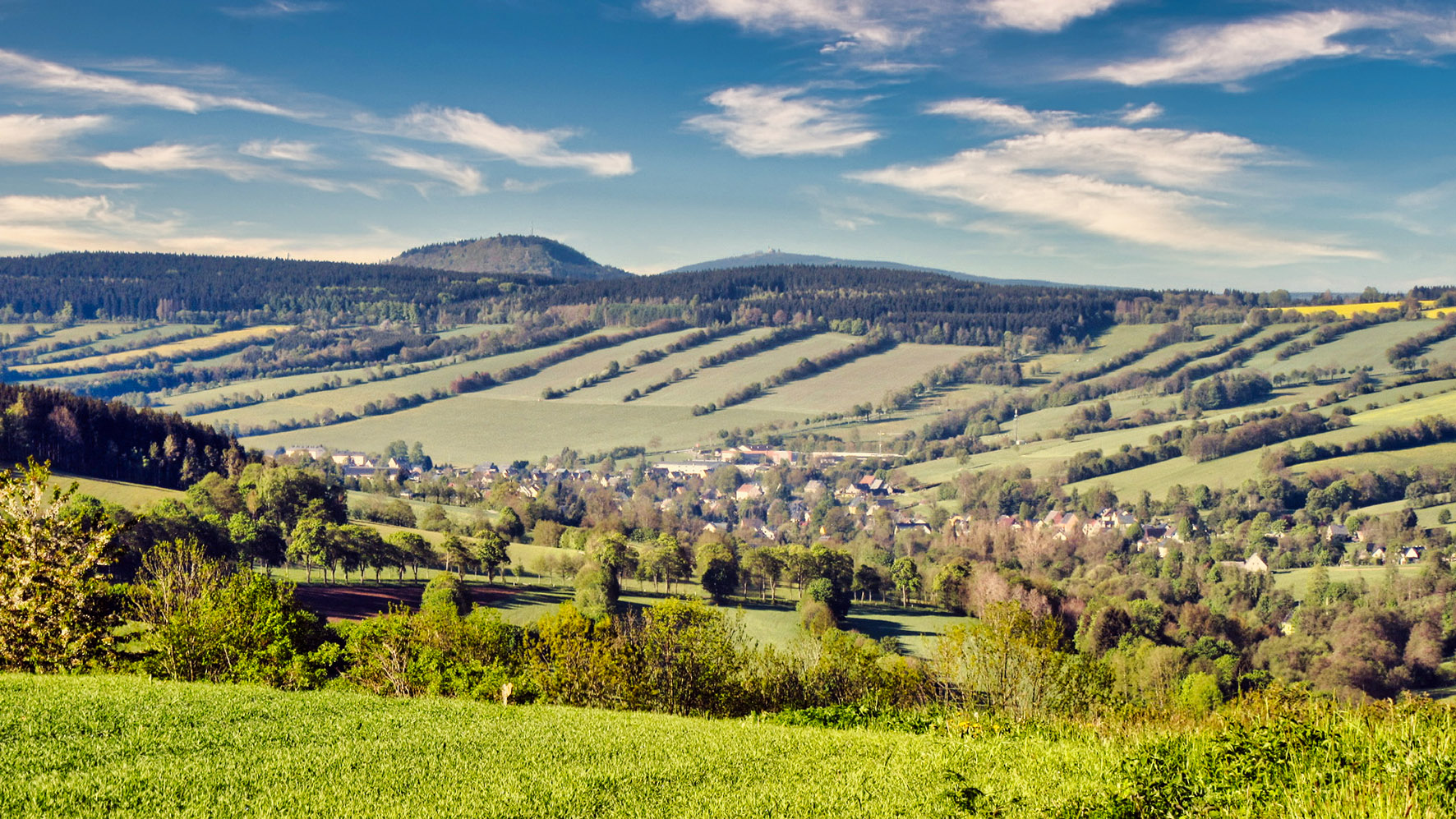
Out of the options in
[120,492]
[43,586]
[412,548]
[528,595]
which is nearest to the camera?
[43,586]

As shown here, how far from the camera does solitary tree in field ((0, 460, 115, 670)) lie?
88.9 feet

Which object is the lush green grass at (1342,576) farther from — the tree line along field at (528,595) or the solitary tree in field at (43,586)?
the solitary tree in field at (43,586)

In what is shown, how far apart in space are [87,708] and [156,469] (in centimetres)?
12709

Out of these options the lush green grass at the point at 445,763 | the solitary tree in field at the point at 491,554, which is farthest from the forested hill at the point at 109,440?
the lush green grass at the point at 445,763

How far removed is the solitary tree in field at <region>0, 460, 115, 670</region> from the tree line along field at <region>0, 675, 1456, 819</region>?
727 cm

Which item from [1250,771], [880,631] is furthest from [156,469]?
[1250,771]

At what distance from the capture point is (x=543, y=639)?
36.4 m

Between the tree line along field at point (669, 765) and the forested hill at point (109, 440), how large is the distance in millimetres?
116166

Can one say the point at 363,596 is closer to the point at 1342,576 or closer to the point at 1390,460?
the point at 1342,576

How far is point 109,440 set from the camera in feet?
→ 416

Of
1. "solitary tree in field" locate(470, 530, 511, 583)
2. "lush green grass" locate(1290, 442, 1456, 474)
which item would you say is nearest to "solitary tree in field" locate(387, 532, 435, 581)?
"solitary tree in field" locate(470, 530, 511, 583)

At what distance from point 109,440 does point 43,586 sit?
4626 inches

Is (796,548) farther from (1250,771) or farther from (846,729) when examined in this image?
(1250,771)

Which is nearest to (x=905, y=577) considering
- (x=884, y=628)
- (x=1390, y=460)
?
(x=884, y=628)
